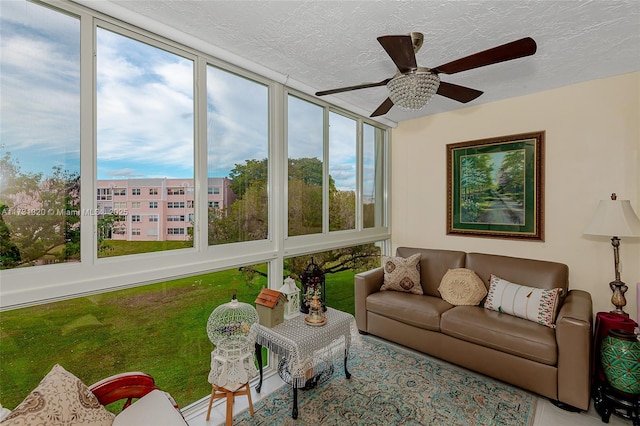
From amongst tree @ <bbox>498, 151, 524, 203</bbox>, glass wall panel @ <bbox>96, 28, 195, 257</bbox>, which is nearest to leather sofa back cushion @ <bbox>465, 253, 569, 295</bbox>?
tree @ <bbox>498, 151, 524, 203</bbox>

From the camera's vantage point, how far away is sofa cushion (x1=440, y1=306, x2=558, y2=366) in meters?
2.17

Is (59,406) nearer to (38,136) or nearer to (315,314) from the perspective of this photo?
(38,136)

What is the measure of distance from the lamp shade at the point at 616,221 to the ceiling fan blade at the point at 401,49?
7.07 feet

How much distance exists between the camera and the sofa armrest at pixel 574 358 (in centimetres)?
202

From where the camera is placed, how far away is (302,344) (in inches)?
79.0

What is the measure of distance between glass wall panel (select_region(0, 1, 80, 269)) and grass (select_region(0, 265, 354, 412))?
357 mm

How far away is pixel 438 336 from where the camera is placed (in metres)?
2.71

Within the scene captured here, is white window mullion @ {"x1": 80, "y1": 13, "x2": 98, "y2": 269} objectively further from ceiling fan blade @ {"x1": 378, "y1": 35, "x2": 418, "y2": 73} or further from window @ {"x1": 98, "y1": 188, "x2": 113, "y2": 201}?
ceiling fan blade @ {"x1": 378, "y1": 35, "x2": 418, "y2": 73}

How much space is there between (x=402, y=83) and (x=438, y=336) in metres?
2.23

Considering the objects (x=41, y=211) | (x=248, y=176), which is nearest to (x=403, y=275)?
(x=248, y=176)

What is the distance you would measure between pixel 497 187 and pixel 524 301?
4.29 ft

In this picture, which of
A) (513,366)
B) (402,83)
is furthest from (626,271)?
(402,83)

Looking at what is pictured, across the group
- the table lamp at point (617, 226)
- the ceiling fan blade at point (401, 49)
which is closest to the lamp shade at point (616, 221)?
the table lamp at point (617, 226)

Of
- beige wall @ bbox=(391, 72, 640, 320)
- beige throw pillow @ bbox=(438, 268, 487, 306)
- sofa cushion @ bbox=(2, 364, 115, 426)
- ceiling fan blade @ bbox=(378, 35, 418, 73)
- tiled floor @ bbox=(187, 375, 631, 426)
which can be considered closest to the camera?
sofa cushion @ bbox=(2, 364, 115, 426)
